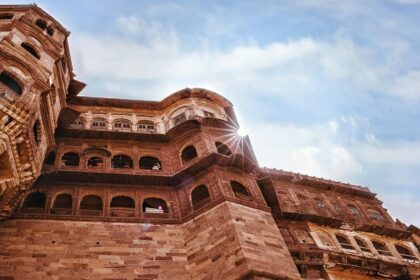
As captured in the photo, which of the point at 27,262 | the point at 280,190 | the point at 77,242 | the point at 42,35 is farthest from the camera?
the point at 280,190

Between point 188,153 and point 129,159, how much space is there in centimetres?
274

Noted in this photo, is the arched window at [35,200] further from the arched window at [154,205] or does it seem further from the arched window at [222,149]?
the arched window at [222,149]

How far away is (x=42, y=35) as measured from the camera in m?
19.3

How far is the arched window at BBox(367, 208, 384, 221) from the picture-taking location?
73.9 feet

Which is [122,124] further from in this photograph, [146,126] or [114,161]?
[114,161]

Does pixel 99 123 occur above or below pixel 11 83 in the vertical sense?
above

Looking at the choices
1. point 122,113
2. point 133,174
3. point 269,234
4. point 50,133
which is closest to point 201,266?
point 269,234

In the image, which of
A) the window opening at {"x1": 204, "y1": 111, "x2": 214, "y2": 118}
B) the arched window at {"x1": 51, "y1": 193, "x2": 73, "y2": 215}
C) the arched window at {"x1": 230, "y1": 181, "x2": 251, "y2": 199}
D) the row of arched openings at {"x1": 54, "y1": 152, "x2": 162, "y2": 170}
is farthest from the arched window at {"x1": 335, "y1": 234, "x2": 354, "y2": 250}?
the arched window at {"x1": 51, "y1": 193, "x2": 73, "y2": 215}

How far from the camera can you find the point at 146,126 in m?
23.0

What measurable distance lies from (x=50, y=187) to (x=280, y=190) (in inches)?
409

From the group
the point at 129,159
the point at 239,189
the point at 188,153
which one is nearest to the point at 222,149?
the point at 188,153

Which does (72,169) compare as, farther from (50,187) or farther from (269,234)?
(269,234)

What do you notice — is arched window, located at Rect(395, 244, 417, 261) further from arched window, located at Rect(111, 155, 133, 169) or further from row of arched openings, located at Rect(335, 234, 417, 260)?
arched window, located at Rect(111, 155, 133, 169)

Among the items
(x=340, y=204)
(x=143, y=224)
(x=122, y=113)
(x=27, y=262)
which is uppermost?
(x=122, y=113)
